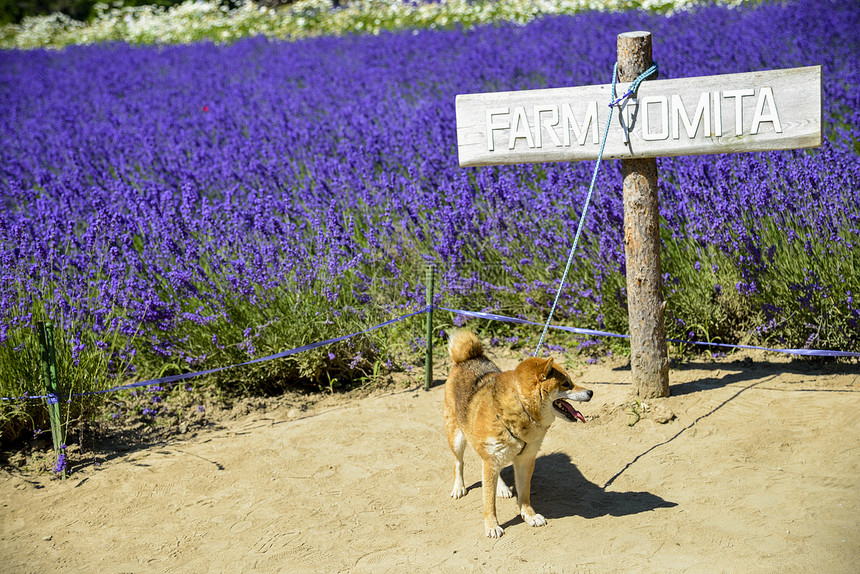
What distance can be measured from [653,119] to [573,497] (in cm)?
168

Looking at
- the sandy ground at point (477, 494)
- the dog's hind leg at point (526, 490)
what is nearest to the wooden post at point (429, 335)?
the sandy ground at point (477, 494)

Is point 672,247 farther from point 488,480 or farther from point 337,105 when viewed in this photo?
point 337,105

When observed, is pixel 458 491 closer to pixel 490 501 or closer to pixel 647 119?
pixel 490 501

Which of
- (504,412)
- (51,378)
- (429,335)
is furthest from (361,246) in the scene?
(504,412)

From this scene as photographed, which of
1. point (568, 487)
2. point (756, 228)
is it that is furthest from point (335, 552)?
Answer: point (756, 228)

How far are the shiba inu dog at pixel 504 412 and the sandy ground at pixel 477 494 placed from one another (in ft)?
0.71

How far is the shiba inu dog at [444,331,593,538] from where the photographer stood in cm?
252

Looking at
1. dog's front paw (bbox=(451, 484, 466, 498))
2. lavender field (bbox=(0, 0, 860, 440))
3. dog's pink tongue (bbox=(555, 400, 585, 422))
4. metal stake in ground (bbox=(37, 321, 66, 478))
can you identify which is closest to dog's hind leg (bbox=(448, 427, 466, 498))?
dog's front paw (bbox=(451, 484, 466, 498))

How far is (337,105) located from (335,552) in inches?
240

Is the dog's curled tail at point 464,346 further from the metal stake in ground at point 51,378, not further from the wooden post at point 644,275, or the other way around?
the metal stake in ground at point 51,378

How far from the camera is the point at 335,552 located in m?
2.77

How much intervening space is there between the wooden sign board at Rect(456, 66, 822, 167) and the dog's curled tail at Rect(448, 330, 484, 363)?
0.91m

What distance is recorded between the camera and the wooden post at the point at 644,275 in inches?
134

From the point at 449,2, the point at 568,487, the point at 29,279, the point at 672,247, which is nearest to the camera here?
the point at 568,487
